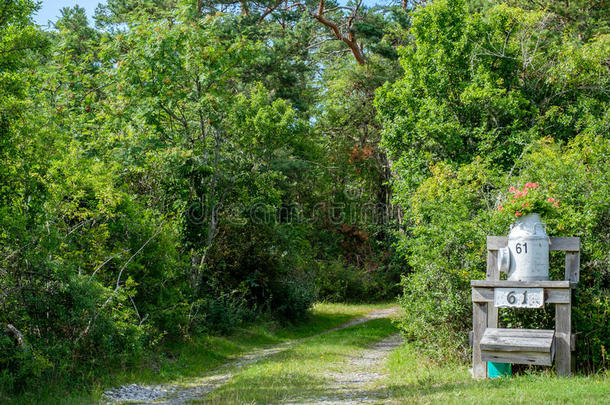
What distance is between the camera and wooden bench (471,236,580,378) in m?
8.55

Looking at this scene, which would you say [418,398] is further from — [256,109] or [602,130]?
[256,109]

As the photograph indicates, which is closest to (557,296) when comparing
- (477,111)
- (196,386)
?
(196,386)

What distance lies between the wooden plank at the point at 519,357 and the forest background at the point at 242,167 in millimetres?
1436

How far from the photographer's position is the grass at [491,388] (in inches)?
289

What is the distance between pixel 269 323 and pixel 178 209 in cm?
590

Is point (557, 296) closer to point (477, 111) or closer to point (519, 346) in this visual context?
point (519, 346)

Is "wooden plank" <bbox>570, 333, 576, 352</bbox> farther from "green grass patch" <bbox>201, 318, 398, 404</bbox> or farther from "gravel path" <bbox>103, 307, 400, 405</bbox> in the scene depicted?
"green grass patch" <bbox>201, 318, 398, 404</bbox>

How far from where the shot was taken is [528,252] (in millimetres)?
9250

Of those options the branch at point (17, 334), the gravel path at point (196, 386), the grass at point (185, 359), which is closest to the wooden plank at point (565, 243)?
the gravel path at point (196, 386)

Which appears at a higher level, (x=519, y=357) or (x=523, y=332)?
(x=523, y=332)

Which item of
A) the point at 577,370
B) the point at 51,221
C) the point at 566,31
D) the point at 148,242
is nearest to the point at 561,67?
the point at 566,31

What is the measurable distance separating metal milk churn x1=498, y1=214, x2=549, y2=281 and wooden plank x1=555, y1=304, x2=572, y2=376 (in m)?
0.54

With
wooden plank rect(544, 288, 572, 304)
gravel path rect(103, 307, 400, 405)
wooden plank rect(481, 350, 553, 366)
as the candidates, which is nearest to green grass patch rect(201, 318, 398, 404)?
gravel path rect(103, 307, 400, 405)

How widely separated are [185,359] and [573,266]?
8506 mm
